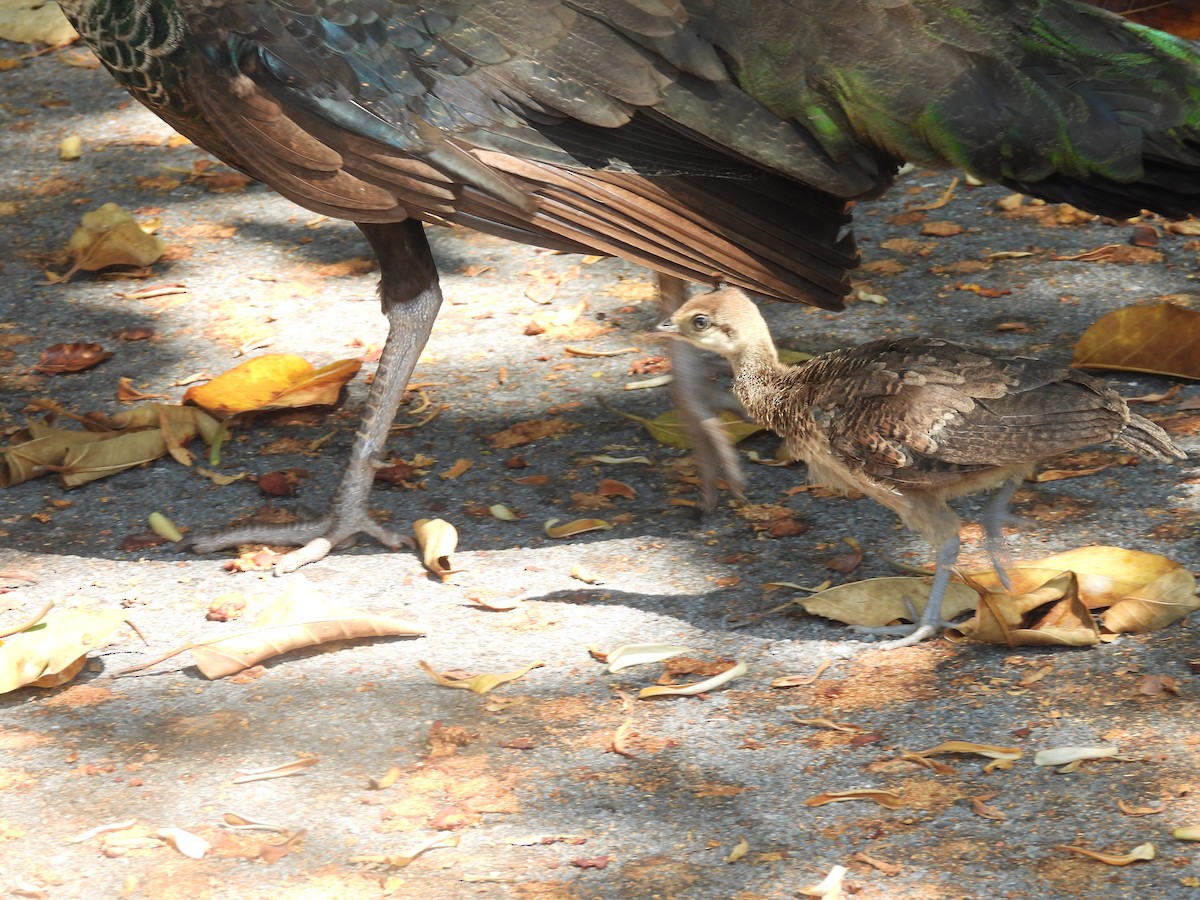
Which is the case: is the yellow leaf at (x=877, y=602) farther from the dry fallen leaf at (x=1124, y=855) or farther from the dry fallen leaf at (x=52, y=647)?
the dry fallen leaf at (x=52, y=647)

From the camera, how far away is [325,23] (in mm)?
3604

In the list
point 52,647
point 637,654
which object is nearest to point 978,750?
point 637,654

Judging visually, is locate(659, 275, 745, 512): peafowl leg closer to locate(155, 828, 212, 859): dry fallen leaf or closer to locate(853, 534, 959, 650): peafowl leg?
locate(853, 534, 959, 650): peafowl leg

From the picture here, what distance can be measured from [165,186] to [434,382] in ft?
6.67

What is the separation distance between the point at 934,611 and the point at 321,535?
162cm

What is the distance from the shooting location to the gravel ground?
9.20ft

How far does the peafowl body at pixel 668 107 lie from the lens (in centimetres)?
361

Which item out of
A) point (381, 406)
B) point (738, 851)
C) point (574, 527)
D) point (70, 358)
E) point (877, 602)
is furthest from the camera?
point (70, 358)

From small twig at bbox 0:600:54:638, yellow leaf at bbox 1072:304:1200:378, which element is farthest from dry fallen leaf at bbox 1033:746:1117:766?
small twig at bbox 0:600:54:638

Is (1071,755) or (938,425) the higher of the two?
(938,425)

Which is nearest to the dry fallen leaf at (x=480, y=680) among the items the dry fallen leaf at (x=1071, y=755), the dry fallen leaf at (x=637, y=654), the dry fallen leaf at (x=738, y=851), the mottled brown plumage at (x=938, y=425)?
the dry fallen leaf at (x=637, y=654)

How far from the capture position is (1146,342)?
14.4ft

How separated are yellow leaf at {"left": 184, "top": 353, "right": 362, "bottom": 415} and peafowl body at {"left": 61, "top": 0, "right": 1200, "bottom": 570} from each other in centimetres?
96

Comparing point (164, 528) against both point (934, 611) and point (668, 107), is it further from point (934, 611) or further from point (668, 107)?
point (934, 611)
